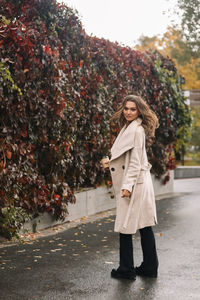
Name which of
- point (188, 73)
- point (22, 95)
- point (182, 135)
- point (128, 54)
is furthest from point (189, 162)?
point (22, 95)

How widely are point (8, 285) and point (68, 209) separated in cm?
345

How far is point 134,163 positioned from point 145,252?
0.97 m

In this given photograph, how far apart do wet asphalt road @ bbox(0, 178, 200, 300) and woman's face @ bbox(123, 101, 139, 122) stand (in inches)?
66.9

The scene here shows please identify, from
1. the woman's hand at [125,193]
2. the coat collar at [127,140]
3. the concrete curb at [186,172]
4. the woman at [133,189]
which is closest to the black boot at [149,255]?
the woman at [133,189]

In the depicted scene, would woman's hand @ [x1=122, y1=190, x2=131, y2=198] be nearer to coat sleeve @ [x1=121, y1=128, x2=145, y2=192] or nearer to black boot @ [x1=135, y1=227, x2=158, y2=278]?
coat sleeve @ [x1=121, y1=128, x2=145, y2=192]

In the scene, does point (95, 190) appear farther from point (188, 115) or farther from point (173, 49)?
point (173, 49)

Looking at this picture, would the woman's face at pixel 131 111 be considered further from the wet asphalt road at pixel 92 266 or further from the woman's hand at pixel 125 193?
the wet asphalt road at pixel 92 266

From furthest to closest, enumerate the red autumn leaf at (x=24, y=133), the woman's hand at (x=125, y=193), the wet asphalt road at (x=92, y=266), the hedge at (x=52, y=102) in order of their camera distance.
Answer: the red autumn leaf at (x=24, y=133), the hedge at (x=52, y=102), the woman's hand at (x=125, y=193), the wet asphalt road at (x=92, y=266)

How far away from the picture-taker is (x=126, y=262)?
517 centimetres

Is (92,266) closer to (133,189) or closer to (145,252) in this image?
(145,252)

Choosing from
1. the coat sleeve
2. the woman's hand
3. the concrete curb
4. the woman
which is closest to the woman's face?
the woman

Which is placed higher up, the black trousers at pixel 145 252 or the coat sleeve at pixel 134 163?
the coat sleeve at pixel 134 163

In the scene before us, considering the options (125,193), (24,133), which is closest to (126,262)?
(125,193)

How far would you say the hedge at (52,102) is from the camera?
6.47 meters
